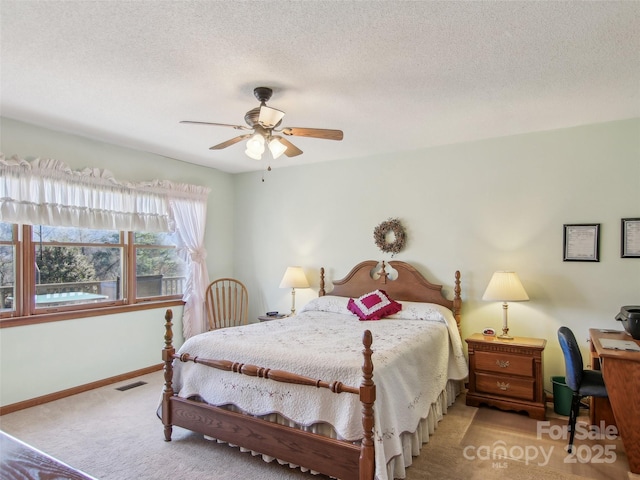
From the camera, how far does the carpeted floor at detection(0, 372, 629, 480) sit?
2490mm

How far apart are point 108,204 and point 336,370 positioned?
3.21 meters

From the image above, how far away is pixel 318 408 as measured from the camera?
2297 mm

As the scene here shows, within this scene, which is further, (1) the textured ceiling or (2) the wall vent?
(2) the wall vent

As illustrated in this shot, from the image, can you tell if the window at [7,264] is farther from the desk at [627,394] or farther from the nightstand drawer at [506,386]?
the desk at [627,394]

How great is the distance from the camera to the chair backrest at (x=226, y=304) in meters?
5.01

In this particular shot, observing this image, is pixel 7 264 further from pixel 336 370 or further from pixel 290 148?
pixel 336 370

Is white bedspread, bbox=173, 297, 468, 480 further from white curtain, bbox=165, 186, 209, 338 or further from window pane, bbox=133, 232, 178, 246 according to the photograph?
window pane, bbox=133, 232, 178, 246

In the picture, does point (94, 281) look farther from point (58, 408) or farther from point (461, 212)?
point (461, 212)

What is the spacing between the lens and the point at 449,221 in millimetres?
4219

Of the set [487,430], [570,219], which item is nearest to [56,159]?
[487,430]

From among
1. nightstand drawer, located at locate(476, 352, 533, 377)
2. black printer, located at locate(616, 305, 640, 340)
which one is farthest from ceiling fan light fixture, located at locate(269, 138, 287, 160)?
black printer, located at locate(616, 305, 640, 340)

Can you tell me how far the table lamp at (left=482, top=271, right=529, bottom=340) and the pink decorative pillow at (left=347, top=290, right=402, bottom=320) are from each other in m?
0.90

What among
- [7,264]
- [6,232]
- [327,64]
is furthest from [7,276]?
[327,64]

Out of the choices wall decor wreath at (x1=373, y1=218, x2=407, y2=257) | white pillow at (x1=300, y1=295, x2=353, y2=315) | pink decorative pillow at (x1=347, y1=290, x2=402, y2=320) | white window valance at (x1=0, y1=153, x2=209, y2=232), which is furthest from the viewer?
wall decor wreath at (x1=373, y1=218, x2=407, y2=257)
